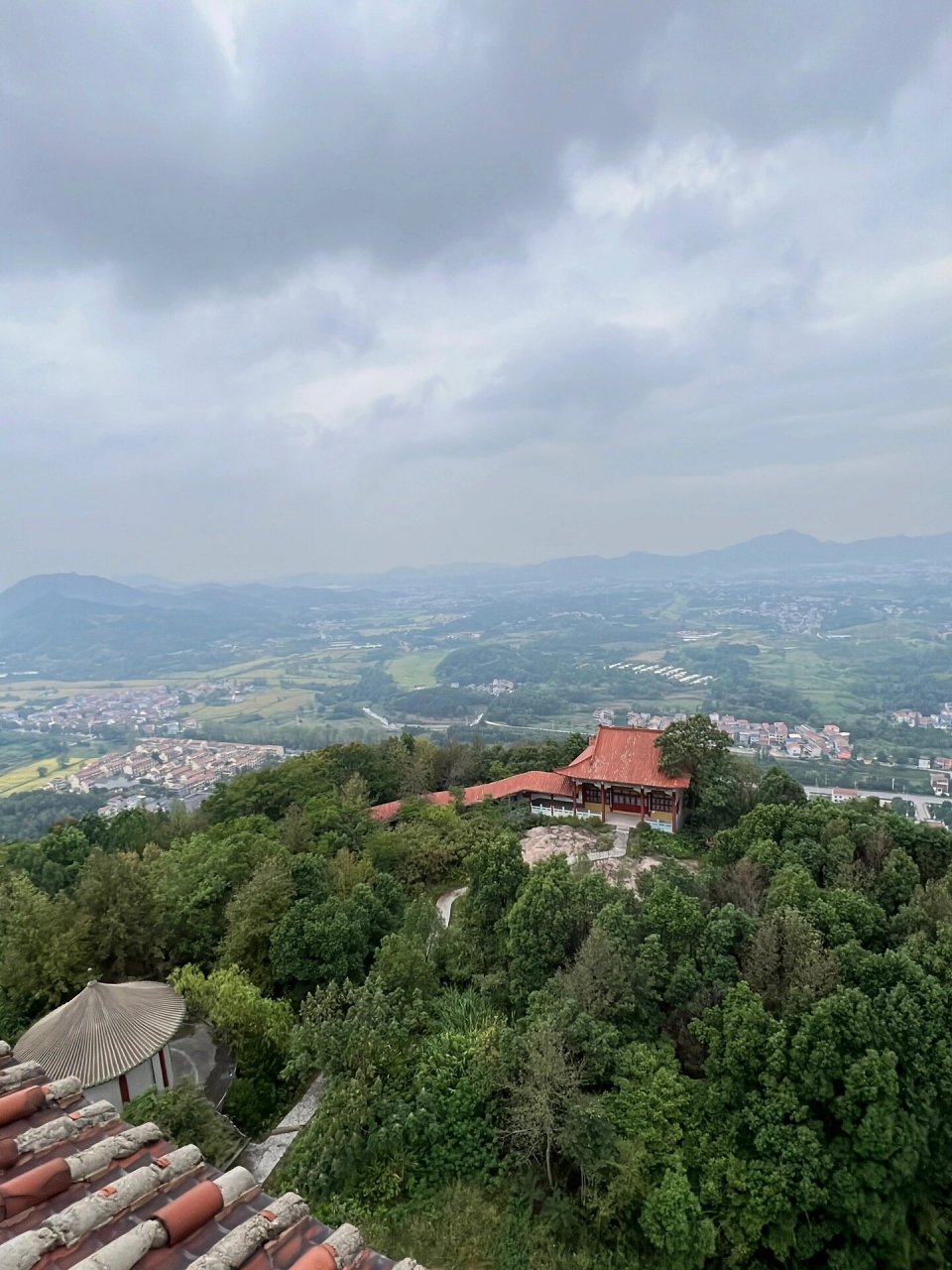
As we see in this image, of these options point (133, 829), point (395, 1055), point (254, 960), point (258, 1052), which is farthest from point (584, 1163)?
point (133, 829)

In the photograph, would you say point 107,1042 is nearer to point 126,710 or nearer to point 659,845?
point 659,845

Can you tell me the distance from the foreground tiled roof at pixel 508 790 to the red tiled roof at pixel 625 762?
87 centimetres

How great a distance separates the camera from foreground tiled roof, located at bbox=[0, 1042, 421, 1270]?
269cm

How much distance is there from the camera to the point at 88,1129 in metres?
3.56

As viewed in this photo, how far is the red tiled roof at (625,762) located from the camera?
64.8ft

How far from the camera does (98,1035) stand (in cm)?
935

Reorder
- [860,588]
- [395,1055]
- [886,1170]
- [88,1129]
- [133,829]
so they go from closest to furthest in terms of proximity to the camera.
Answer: [88,1129]
[886,1170]
[395,1055]
[133,829]
[860,588]

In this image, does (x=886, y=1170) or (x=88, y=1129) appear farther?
(x=886, y=1170)

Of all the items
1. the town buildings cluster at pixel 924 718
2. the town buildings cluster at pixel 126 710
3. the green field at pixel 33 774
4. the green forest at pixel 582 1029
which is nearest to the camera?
the green forest at pixel 582 1029

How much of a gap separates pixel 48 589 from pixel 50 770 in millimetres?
161773

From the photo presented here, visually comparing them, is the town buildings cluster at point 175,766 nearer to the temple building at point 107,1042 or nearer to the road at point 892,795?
the temple building at point 107,1042

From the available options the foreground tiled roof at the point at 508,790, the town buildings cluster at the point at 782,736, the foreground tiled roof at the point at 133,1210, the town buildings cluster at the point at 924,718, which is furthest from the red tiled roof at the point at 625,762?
the town buildings cluster at the point at 924,718

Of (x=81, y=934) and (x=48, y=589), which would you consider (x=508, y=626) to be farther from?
(x=48, y=589)

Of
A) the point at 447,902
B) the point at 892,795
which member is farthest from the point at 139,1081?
the point at 892,795
